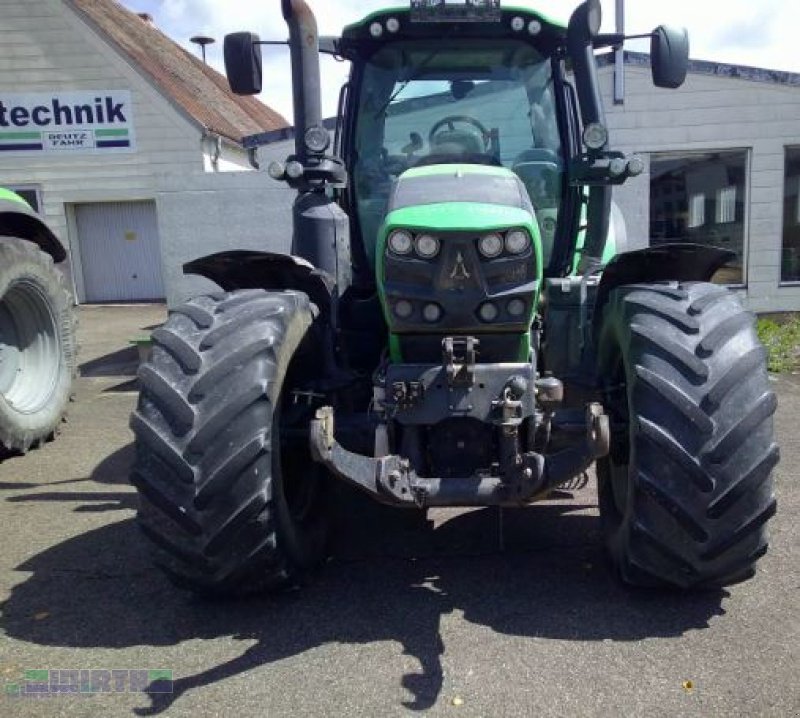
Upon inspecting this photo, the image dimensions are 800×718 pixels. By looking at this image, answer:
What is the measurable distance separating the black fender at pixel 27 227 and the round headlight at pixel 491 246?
4361mm

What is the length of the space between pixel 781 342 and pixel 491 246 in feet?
24.7

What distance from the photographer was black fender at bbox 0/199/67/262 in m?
6.09

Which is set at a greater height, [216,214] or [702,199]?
[216,214]

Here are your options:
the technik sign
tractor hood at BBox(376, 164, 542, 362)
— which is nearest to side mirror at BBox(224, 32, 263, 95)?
tractor hood at BBox(376, 164, 542, 362)

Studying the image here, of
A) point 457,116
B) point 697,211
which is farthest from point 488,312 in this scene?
point 697,211

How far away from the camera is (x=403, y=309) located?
10.7 feet

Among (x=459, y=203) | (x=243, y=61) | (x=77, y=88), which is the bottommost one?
(x=459, y=203)

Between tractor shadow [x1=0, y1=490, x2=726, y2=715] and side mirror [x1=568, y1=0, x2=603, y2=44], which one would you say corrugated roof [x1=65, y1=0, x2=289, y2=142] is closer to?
side mirror [x1=568, y1=0, x2=603, y2=44]

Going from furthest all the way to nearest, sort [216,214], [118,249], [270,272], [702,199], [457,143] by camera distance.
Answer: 1. [118,249]
2. [702,199]
3. [216,214]
4. [457,143]
5. [270,272]

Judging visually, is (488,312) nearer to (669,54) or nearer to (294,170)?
(294,170)

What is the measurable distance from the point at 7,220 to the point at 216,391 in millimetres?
4252

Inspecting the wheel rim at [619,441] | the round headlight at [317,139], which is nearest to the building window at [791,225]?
the wheel rim at [619,441]

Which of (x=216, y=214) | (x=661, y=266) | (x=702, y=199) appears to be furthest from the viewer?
(x=702, y=199)

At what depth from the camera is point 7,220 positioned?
625 cm
